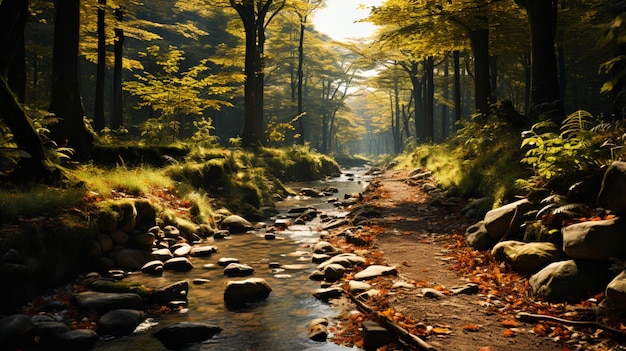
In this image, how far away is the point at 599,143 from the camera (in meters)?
6.87

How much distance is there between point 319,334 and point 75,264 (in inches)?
191

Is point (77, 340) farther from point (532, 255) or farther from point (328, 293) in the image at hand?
point (532, 255)

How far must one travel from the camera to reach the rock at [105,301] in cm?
579

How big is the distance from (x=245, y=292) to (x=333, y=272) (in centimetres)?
161

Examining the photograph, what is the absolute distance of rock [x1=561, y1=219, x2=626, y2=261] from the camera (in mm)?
4840

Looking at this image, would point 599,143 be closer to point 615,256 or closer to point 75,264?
point 615,256

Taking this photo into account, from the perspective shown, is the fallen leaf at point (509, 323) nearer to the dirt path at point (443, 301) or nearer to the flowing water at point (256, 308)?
the dirt path at point (443, 301)

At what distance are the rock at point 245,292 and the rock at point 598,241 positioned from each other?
14.5 feet

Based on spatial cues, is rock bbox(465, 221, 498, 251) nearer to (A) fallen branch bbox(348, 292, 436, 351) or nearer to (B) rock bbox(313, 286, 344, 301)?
(B) rock bbox(313, 286, 344, 301)

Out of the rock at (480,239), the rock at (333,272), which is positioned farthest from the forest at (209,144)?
the rock at (333,272)

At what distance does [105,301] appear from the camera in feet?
19.3

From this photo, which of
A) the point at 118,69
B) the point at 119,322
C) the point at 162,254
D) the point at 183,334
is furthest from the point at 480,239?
the point at 118,69

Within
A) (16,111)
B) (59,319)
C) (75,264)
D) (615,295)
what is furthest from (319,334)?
(16,111)

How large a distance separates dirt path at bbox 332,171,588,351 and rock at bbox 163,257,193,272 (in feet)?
12.4
